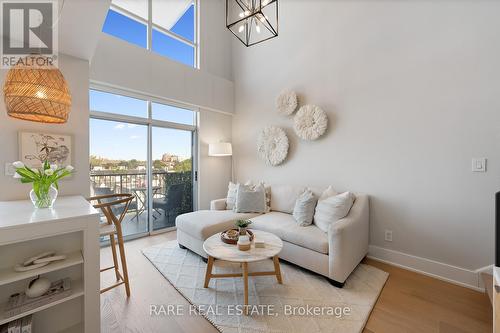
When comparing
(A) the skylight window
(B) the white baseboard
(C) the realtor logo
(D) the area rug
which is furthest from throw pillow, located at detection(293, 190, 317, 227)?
(A) the skylight window

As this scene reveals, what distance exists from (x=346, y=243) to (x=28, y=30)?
3.31 meters

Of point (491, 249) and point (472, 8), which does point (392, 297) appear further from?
point (472, 8)

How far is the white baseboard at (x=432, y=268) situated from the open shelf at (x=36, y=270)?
316 centimetres

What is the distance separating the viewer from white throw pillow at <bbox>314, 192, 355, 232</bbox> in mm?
2443

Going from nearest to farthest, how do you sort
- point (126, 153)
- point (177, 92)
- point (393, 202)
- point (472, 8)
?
point (472, 8), point (393, 202), point (126, 153), point (177, 92)

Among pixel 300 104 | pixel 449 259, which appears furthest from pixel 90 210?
pixel 449 259

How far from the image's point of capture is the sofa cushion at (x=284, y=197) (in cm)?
323

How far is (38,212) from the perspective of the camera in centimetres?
135

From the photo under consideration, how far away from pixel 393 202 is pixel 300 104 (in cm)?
196

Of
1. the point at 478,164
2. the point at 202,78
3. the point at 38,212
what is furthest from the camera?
the point at 202,78

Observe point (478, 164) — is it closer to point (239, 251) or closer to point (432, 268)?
point (432, 268)

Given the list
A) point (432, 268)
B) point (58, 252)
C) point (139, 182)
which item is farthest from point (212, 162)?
point (432, 268)

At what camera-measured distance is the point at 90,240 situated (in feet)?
4.42

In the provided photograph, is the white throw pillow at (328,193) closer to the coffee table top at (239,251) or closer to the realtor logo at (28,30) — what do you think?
the coffee table top at (239,251)
